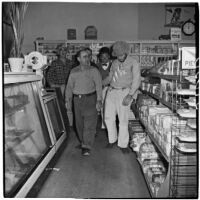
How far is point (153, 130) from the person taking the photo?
3.08m

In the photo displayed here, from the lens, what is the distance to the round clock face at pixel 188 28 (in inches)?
285

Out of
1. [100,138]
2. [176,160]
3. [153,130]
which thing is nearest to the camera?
[176,160]

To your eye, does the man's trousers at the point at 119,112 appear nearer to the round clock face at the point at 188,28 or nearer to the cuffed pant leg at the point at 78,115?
the cuffed pant leg at the point at 78,115

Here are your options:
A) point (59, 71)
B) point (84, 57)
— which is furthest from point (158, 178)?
point (59, 71)

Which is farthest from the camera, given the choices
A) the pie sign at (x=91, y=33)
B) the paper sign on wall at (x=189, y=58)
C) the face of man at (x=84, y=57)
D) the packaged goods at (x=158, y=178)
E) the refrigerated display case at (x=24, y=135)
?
the pie sign at (x=91, y=33)

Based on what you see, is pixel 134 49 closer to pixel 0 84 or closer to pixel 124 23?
pixel 124 23

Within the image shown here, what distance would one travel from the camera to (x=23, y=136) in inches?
101

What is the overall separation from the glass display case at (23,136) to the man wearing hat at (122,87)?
121 centimetres

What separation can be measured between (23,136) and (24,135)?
0.09 ft

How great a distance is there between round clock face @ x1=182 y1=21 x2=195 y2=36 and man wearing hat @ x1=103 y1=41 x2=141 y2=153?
414 centimetres

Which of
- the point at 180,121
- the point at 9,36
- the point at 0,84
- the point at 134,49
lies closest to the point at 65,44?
the point at 9,36

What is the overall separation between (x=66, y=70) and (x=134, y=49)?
238cm

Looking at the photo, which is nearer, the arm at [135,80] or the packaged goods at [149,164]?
the packaged goods at [149,164]

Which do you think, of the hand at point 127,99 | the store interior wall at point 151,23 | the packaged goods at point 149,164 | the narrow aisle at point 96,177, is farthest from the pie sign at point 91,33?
the packaged goods at point 149,164
